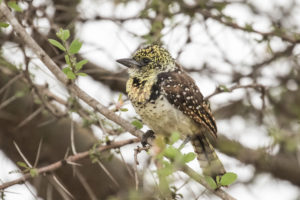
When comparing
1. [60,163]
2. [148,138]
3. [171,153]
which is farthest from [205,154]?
[171,153]

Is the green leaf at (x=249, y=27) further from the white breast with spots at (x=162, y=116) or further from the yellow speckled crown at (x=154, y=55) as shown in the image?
the white breast with spots at (x=162, y=116)

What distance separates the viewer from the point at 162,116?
3.45 meters

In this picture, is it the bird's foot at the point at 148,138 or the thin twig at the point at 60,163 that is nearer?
the thin twig at the point at 60,163

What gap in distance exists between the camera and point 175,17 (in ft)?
14.0

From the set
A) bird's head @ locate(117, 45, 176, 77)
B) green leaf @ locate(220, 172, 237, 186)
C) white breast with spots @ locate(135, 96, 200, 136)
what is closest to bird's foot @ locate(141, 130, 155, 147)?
white breast with spots @ locate(135, 96, 200, 136)

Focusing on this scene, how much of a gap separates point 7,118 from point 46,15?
0.98 metres

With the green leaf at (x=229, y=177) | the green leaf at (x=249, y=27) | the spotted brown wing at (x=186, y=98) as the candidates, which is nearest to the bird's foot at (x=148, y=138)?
the spotted brown wing at (x=186, y=98)

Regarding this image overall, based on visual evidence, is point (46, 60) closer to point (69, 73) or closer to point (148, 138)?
point (69, 73)

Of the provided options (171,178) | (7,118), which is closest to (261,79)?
(7,118)

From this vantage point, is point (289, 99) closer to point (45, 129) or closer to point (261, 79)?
point (261, 79)

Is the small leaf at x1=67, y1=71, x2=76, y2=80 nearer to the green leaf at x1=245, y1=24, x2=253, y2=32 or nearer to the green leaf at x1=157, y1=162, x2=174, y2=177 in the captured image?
the green leaf at x1=157, y1=162, x2=174, y2=177

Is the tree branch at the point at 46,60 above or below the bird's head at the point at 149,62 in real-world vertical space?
above

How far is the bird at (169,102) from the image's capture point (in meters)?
3.48

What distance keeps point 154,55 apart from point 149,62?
9 cm
